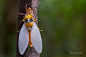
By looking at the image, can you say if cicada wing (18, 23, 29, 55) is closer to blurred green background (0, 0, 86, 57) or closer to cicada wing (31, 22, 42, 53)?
cicada wing (31, 22, 42, 53)

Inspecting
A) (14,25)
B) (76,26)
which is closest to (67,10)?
(76,26)

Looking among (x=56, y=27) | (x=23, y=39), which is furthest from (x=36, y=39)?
(x=56, y=27)

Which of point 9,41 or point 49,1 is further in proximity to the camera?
point 9,41

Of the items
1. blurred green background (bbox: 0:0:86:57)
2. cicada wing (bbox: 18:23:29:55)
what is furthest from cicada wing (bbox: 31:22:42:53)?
blurred green background (bbox: 0:0:86:57)

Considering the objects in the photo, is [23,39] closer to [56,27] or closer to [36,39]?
[36,39]

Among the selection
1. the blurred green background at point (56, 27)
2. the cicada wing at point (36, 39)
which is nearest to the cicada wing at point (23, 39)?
the cicada wing at point (36, 39)

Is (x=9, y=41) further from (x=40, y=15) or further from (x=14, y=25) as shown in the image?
(x=40, y=15)

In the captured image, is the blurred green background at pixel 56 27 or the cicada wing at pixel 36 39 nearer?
the cicada wing at pixel 36 39

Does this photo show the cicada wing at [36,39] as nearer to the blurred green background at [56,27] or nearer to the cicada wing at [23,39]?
the cicada wing at [23,39]
